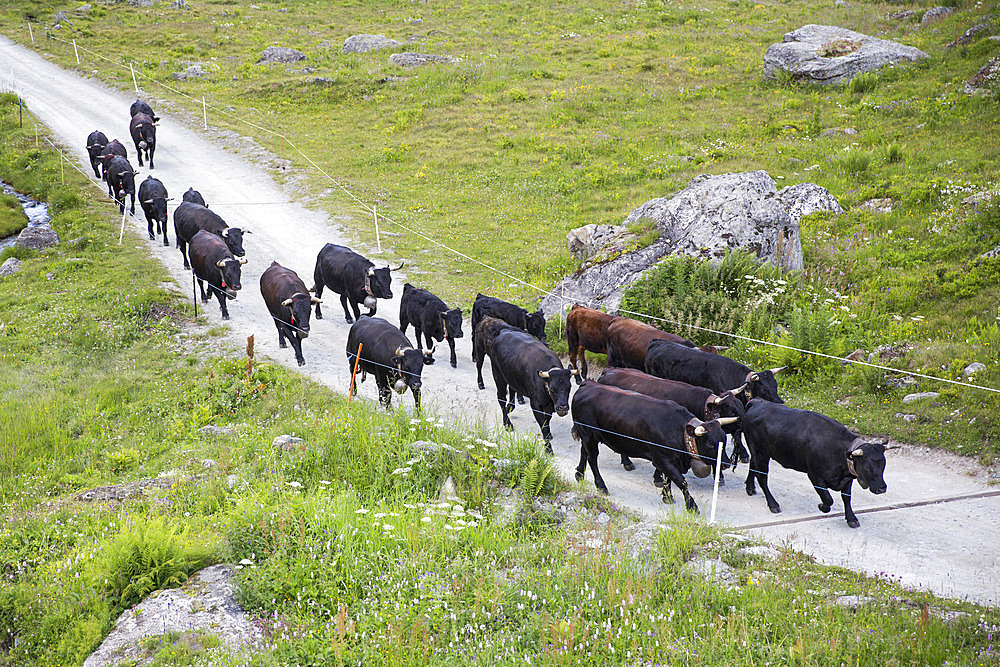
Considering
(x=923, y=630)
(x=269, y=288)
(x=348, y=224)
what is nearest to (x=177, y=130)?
(x=348, y=224)

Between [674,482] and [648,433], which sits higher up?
[648,433]

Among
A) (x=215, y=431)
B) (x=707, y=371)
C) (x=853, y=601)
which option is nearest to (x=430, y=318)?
(x=215, y=431)

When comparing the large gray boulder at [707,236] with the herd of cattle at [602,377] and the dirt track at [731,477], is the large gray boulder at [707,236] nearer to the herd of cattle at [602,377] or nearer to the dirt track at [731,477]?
the herd of cattle at [602,377]

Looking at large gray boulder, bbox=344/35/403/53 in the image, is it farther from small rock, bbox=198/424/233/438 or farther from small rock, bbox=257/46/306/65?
small rock, bbox=198/424/233/438

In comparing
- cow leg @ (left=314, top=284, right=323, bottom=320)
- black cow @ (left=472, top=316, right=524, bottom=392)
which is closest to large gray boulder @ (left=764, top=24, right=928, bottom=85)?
black cow @ (left=472, top=316, right=524, bottom=392)

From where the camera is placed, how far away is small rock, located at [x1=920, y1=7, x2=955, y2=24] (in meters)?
36.2

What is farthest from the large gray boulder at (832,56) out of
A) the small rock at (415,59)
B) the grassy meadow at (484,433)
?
the small rock at (415,59)

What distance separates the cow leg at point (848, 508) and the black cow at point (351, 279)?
389 inches

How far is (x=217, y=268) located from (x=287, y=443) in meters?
8.17

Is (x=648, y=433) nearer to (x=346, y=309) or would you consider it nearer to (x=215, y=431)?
(x=215, y=431)

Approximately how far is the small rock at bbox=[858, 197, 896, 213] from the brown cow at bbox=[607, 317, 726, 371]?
27.2 feet

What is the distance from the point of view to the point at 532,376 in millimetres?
12172

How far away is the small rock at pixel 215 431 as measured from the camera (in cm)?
1185

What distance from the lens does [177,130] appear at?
31703 millimetres
